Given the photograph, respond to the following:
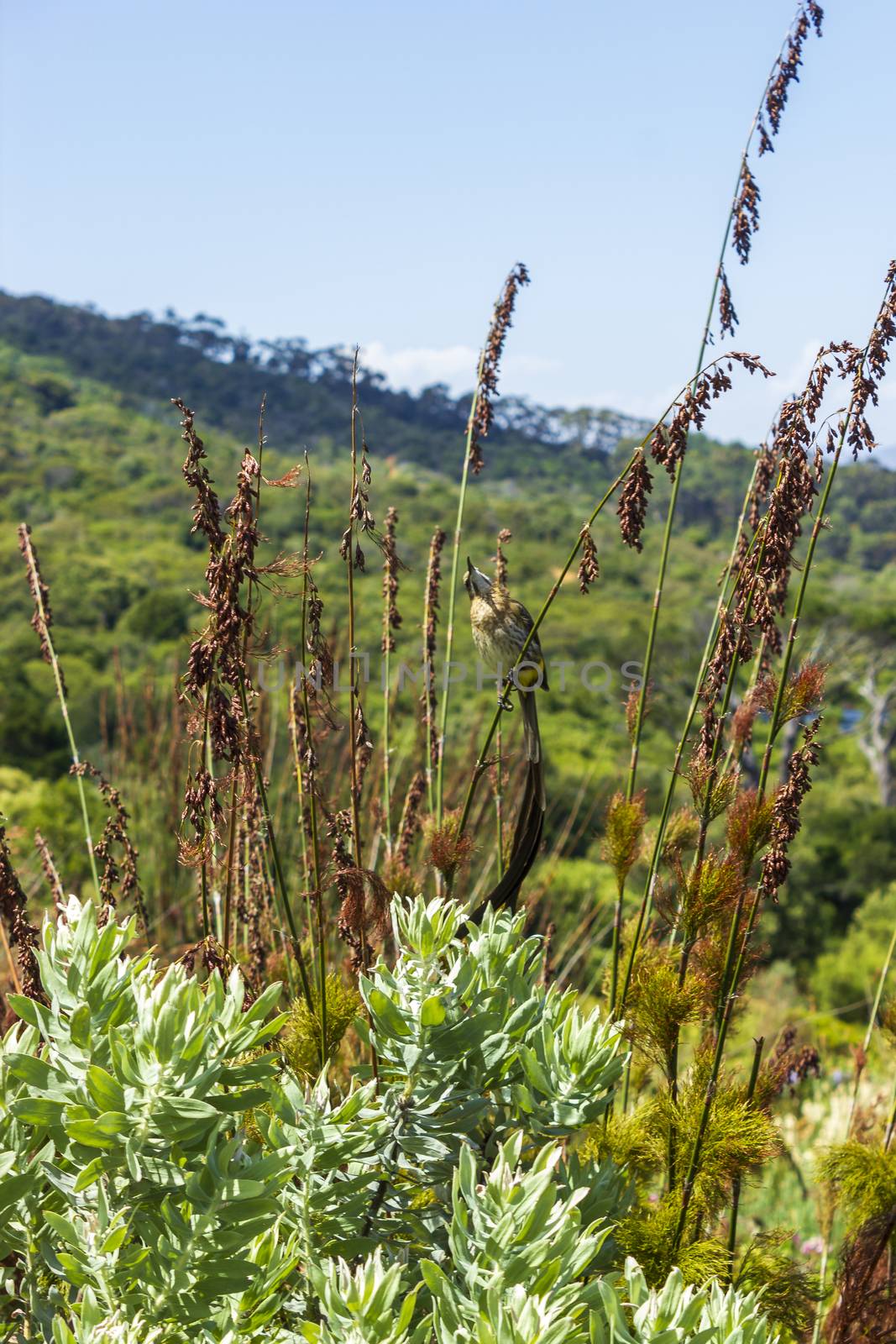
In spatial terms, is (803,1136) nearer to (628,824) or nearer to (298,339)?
(628,824)

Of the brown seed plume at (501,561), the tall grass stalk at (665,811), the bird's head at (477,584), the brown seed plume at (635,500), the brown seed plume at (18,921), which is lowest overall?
the brown seed plume at (18,921)

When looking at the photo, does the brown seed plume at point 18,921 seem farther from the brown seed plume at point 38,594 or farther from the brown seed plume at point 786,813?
the brown seed plume at point 786,813

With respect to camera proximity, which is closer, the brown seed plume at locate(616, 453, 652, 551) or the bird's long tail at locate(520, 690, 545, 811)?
the brown seed plume at locate(616, 453, 652, 551)

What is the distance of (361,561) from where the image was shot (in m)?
1.46

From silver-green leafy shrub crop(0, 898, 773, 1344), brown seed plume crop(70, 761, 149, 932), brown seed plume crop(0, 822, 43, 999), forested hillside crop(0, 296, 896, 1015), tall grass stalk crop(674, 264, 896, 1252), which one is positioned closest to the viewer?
silver-green leafy shrub crop(0, 898, 773, 1344)

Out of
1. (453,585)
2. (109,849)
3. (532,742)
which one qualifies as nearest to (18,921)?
(109,849)

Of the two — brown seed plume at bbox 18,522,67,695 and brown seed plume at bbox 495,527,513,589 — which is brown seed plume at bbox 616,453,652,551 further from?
brown seed plume at bbox 18,522,67,695

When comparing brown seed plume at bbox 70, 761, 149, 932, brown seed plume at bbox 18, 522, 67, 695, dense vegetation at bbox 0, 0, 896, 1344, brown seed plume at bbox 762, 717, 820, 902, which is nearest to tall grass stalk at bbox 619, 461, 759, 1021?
dense vegetation at bbox 0, 0, 896, 1344

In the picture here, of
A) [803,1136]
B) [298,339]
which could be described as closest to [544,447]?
[298,339]

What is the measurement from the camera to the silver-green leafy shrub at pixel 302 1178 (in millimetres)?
984

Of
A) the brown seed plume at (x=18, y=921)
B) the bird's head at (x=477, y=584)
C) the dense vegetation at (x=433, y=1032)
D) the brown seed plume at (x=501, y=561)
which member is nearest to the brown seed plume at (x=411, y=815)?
the dense vegetation at (x=433, y=1032)

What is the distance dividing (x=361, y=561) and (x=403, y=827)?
80 cm

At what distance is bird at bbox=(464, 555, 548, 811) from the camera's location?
5.44 ft

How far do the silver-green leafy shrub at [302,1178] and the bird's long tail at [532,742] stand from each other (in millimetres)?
400
